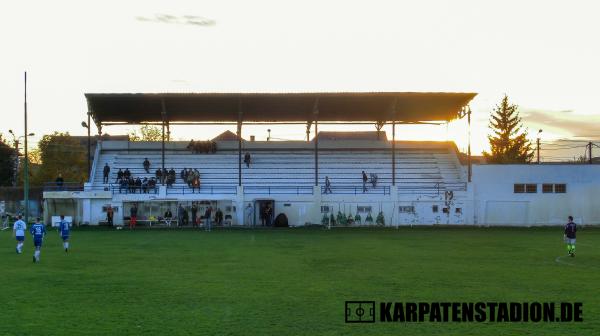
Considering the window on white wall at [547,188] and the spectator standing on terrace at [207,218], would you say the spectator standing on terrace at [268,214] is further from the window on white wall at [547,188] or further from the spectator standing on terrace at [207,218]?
the window on white wall at [547,188]

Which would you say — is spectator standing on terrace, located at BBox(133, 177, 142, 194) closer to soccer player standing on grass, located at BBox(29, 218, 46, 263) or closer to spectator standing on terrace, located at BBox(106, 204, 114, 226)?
spectator standing on terrace, located at BBox(106, 204, 114, 226)

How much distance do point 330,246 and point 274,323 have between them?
21.7 meters

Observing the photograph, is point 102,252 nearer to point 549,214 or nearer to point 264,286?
point 264,286

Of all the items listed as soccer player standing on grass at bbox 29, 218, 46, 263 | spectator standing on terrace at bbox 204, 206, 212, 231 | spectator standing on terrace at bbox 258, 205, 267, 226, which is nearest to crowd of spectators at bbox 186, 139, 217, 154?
spectator standing on terrace at bbox 258, 205, 267, 226

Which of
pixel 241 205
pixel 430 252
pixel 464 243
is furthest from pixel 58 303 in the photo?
pixel 241 205

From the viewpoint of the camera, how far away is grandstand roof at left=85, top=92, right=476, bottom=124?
60438 mm

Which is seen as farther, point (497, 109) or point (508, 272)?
point (497, 109)

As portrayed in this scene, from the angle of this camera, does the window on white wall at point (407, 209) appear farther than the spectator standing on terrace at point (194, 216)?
Yes

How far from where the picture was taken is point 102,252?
31688 millimetres

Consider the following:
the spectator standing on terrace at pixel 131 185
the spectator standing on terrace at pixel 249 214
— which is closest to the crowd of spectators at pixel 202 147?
the spectator standing on terrace at pixel 131 185

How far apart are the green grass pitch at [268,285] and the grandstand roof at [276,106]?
88.4ft

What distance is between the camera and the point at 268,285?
19734 mm

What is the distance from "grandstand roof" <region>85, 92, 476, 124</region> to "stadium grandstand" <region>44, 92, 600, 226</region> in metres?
0.12

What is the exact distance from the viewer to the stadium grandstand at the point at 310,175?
58.6m
